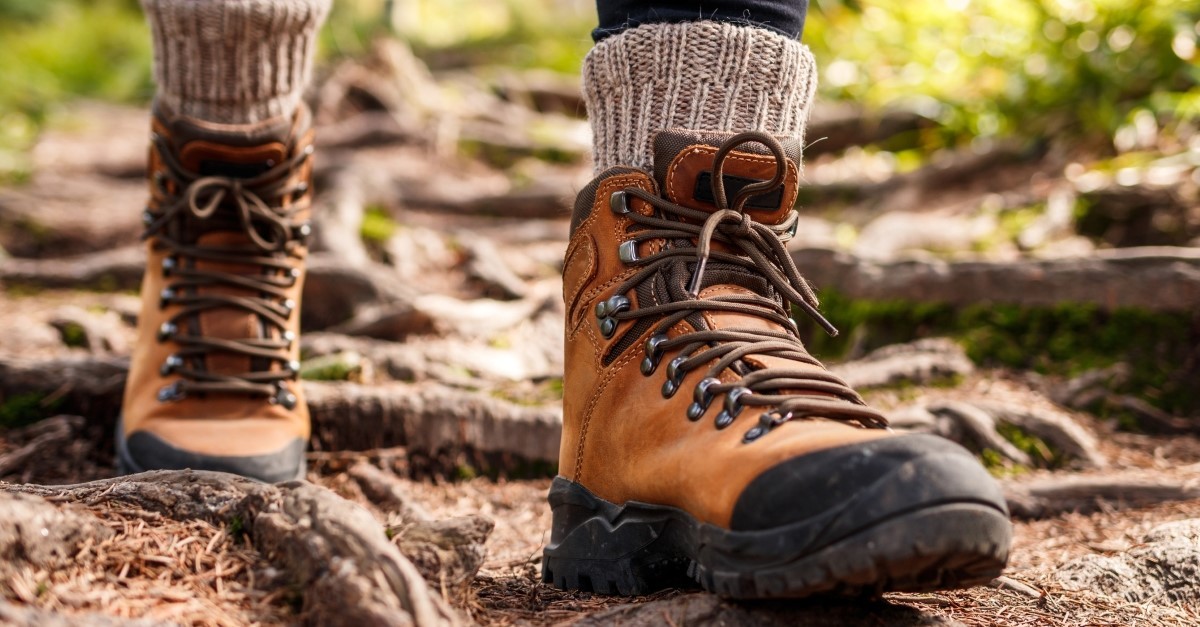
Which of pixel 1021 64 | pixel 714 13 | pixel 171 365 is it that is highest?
pixel 1021 64

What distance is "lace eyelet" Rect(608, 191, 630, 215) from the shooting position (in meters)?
1.81

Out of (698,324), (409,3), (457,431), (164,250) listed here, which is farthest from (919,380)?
(409,3)

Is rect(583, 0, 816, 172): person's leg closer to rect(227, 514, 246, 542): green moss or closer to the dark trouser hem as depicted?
the dark trouser hem

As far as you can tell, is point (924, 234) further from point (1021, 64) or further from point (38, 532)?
point (38, 532)

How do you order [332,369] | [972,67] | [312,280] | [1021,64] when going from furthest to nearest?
1. [972,67]
2. [1021,64]
3. [312,280]
4. [332,369]

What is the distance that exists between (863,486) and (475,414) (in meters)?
1.74

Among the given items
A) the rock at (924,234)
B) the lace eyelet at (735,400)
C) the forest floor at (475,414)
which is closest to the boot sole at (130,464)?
the forest floor at (475,414)

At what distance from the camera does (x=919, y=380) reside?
3291 millimetres

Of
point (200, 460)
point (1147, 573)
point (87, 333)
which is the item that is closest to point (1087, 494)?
point (1147, 573)

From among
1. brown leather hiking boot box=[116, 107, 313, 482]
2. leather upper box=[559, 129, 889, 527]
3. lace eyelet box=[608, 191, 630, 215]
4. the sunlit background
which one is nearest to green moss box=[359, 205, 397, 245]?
the sunlit background

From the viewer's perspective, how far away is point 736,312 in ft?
5.74

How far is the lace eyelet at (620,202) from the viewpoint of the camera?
1810 mm

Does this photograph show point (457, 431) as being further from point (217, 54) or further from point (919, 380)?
point (919, 380)

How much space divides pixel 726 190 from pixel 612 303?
305mm
